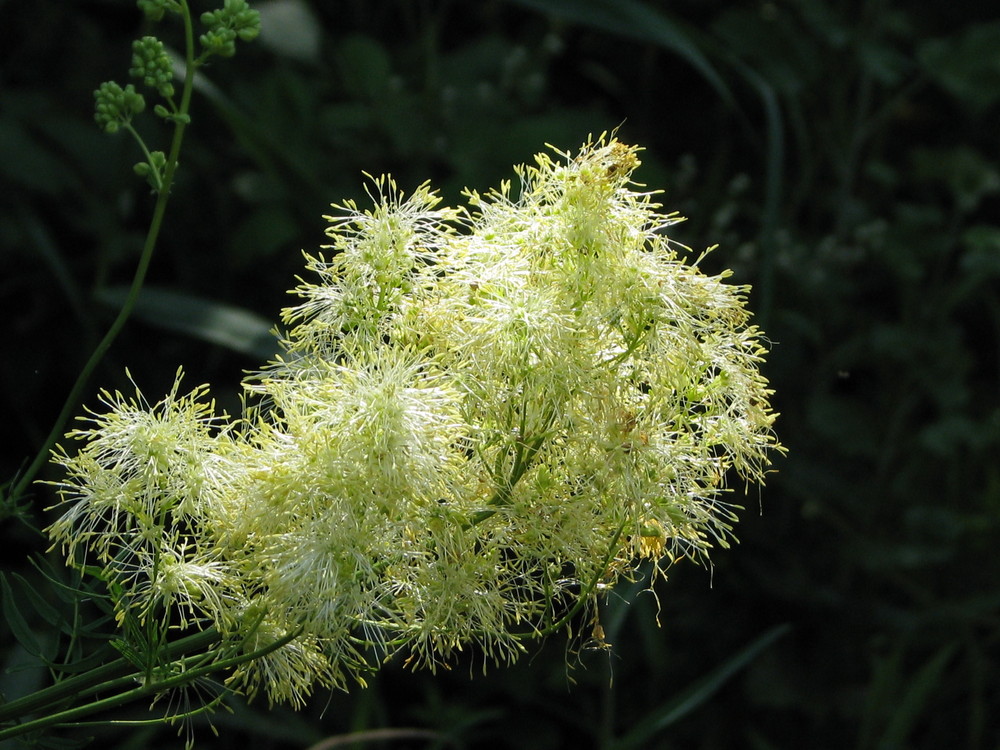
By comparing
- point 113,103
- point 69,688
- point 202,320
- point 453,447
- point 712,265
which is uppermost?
point 712,265

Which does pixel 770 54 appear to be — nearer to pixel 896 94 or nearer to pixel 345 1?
pixel 896 94

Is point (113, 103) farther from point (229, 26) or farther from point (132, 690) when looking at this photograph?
point (132, 690)

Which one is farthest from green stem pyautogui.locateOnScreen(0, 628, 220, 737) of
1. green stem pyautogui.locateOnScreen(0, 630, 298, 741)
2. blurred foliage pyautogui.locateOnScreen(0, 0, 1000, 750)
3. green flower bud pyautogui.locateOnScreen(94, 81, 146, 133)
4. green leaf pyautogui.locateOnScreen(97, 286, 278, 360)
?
blurred foliage pyautogui.locateOnScreen(0, 0, 1000, 750)

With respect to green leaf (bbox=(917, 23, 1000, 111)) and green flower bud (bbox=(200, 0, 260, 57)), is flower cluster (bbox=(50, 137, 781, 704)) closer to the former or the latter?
green flower bud (bbox=(200, 0, 260, 57))

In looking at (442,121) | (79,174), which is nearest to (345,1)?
(442,121)

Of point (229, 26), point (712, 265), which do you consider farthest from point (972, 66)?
point (229, 26)

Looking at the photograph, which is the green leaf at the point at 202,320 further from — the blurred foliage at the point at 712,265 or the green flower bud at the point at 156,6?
the green flower bud at the point at 156,6

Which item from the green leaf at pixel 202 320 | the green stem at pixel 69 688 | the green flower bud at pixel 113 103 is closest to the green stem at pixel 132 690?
the green stem at pixel 69 688

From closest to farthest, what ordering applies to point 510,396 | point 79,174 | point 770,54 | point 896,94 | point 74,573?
point 510,396 → point 74,573 → point 79,174 → point 770,54 → point 896,94
